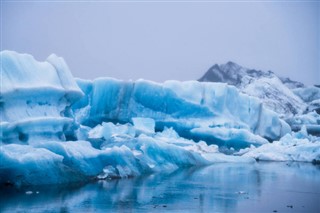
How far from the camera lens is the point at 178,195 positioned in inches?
356

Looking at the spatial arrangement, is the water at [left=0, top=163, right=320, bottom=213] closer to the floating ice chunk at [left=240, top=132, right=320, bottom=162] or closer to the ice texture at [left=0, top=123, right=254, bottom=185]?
the ice texture at [left=0, top=123, right=254, bottom=185]

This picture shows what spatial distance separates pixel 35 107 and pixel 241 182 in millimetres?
5200

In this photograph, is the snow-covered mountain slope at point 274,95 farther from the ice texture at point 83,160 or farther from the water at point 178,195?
the water at point 178,195

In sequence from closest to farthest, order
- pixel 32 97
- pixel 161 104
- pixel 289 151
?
pixel 32 97 < pixel 289 151 < pixel 161 104

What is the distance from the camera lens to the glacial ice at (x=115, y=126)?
32.7 ft

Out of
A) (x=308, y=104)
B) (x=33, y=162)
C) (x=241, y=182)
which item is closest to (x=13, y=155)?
(x=33, y=162)

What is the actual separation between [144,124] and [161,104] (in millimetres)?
1552

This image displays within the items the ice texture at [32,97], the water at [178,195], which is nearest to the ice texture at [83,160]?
the water at [178,195]

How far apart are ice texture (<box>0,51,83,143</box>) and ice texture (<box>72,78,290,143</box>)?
22.3ft

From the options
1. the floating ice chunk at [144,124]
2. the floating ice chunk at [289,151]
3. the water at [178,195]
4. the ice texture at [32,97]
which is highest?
the ice texture at [32,97]

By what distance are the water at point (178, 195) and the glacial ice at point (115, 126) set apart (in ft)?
1.73

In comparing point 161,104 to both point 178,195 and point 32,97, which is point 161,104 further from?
point 178,195

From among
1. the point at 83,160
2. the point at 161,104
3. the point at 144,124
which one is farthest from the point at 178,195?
the point at 161,104

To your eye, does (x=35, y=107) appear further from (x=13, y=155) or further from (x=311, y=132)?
(x=311, y=132)
